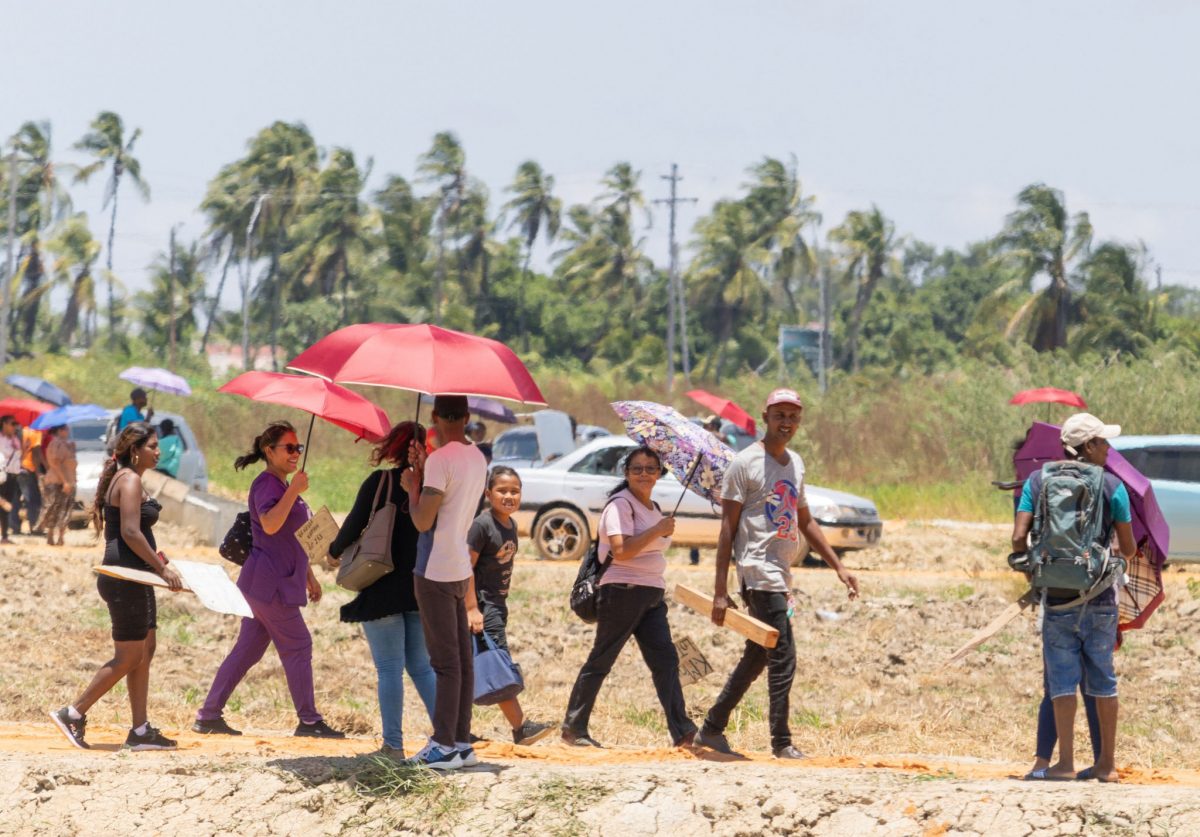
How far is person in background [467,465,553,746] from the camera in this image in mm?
9250

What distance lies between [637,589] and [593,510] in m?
10.7

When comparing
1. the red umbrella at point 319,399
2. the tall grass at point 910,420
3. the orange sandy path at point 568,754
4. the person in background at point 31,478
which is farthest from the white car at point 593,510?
the orange sandy path at point 568,754

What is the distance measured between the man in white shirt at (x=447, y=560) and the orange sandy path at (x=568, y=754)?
28.7 inches

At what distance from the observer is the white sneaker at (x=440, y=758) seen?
300 inches

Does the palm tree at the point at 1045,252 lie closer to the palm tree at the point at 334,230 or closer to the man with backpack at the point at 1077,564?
the palm tree at the point at 334,230

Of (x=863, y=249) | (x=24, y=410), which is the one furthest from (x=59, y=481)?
(x=863, y=249)

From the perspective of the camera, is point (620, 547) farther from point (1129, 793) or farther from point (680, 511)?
point (680, 511)

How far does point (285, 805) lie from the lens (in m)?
7.47

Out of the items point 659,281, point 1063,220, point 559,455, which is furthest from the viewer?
point 659,281

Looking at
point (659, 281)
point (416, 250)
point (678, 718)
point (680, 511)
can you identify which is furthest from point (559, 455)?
point (659, 281)

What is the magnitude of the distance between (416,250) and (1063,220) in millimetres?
26683

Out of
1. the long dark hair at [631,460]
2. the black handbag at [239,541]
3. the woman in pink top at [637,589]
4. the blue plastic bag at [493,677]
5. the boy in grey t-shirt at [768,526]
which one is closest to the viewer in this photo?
the boy in grey t-shirt at [768,526]

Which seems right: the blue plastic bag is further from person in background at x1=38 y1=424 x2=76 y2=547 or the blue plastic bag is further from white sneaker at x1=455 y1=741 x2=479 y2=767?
person in background at x1=38 y1=424 x2=76 y2=547

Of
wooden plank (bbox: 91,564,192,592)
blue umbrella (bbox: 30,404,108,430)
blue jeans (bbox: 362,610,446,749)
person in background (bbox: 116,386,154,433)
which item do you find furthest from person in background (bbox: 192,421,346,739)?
blue umbrella (bbox: 30,404,108,430)
